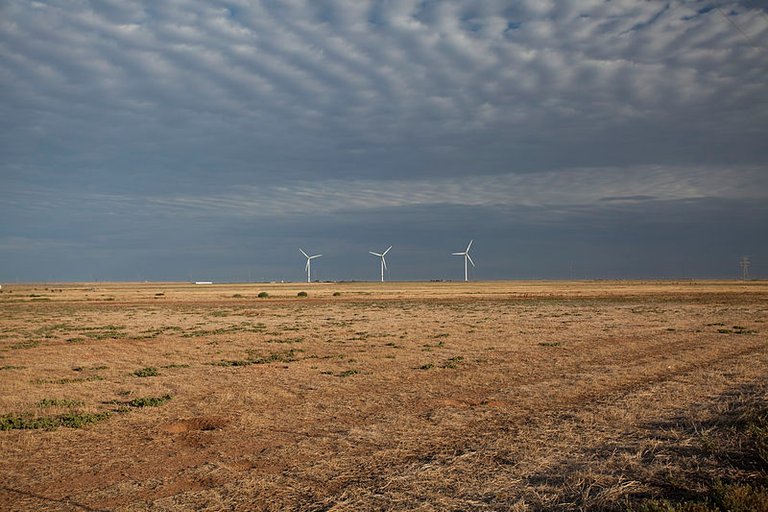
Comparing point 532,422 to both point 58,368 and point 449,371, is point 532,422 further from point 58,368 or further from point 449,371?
point 58,368

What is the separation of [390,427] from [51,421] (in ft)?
23.2

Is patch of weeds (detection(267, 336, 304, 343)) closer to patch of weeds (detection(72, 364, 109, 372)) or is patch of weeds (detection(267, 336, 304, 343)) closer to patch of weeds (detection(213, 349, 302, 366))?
patch of weeds (detection(213, 349, 302, 366))

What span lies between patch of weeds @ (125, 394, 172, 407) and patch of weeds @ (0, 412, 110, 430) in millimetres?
1068

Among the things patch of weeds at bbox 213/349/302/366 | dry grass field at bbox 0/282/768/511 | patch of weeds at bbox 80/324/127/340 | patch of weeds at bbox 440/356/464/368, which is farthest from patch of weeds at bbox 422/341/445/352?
patch of weeds at bbox 80/324/127/340

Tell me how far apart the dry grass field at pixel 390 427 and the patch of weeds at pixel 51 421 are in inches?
1.6

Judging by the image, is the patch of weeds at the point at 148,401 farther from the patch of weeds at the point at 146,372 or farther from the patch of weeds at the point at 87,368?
the patch of weeds at the point at 87,368

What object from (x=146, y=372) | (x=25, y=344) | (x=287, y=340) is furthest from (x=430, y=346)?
(x=25, y=344)

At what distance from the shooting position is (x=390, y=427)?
11797 millimetres

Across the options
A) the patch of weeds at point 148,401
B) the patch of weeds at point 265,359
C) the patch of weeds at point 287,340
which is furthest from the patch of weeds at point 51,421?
the patch of weeds at point 287,340

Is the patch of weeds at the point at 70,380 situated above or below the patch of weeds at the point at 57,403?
below

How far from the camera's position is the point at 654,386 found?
1520cm

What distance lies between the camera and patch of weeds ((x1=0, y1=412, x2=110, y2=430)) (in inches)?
480

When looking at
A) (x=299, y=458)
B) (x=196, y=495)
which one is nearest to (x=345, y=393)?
(x=299, y=458)

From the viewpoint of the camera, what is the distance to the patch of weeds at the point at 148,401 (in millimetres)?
14264
